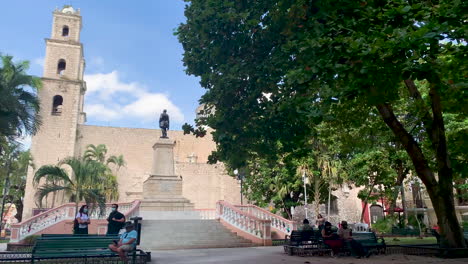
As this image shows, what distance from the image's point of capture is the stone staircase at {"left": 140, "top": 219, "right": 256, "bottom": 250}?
1502 cm

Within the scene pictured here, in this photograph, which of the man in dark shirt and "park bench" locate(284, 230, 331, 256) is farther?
"park bench" locate(284, 230, 331, 256)

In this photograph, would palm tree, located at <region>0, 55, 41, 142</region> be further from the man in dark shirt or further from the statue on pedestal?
the statue on pedestal

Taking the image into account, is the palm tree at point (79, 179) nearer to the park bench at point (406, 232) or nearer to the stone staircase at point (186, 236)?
the stone staircase at point (186, 236)

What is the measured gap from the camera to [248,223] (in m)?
16.9

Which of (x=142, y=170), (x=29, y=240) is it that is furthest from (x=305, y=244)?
(x=142, y=170)

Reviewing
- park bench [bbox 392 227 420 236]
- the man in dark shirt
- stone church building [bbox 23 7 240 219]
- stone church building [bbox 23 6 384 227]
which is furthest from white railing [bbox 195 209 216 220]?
stone church building [bbox 23 7 240 219]

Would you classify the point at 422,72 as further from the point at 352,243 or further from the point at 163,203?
the point at 163,203

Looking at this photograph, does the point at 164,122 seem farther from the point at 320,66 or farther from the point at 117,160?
the point at 117,160

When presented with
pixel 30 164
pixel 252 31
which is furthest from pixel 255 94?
pixel 30 164

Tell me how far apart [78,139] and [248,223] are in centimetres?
3430

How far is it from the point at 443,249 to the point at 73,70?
139 ft

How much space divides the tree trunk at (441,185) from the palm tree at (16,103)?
10497mm

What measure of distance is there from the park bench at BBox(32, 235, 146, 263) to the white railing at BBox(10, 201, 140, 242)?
26.8ft

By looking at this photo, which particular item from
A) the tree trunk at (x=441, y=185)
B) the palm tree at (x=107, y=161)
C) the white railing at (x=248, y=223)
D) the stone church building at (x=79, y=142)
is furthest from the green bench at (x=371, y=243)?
the palm tree at (x=107, y=161)
